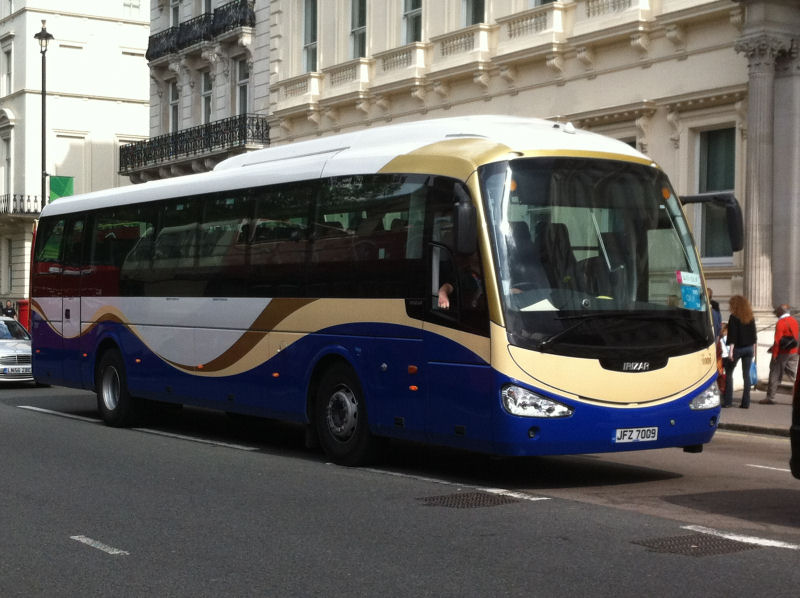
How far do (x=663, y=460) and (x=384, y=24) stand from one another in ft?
64.1

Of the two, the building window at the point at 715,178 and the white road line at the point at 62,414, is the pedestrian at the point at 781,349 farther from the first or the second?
the white road line at the point at 62,414

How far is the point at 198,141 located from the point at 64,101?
23656mm

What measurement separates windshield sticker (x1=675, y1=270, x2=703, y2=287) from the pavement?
501cm

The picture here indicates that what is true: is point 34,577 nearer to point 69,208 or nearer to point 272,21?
point 69,208

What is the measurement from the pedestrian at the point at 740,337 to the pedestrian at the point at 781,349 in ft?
1.23

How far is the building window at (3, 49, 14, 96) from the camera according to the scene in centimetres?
6031

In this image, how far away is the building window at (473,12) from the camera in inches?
1099

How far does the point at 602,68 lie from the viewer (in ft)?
81.0

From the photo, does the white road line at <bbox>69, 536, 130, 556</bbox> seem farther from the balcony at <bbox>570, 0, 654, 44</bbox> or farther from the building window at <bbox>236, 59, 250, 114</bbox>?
the building window at <bbox>236, 59, 250, 114</bbox>

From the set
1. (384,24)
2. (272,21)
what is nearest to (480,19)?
(384,24)

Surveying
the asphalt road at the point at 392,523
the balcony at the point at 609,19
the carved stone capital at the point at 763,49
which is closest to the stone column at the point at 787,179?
the carved stone capital at the point at 763,49

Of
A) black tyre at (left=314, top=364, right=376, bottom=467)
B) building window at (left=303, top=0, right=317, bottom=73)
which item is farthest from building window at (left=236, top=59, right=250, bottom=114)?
black tyre at (left=314, top=364, right=376, bottom=467)

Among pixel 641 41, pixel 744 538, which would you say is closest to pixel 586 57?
pixel 641 41

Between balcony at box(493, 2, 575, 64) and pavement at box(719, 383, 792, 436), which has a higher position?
balcony at box(493, 2, 575, 64)
